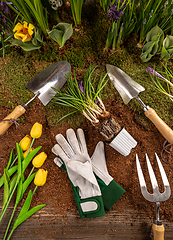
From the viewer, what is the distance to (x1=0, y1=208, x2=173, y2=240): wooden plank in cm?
116

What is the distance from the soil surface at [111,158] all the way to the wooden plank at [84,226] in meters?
0.05

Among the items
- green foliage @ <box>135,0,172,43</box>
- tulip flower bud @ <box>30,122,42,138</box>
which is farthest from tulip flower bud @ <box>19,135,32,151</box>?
green foliage @ <box>135,0,172,43</box>

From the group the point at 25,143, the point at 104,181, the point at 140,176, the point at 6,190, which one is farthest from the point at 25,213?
the point at 140,176

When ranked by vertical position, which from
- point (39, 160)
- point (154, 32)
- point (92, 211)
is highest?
point (154, 32)

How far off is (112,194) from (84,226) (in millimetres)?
308

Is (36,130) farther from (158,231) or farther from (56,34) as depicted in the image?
(158,231)

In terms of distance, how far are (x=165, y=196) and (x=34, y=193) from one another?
912 millimetres

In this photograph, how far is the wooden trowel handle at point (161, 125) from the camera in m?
1.13

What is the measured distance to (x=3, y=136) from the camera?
4.06ft

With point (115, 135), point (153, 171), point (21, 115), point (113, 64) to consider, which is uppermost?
point (113, 64)

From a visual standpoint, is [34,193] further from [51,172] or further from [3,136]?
[3,136]

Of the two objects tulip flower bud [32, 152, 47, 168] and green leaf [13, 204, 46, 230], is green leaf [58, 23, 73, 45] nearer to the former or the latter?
tulip flower bud [32, 152, 47, 168]

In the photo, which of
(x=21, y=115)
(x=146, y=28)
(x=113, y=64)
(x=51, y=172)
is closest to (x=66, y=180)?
(x=51, y=172)

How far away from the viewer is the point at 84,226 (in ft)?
3.88
